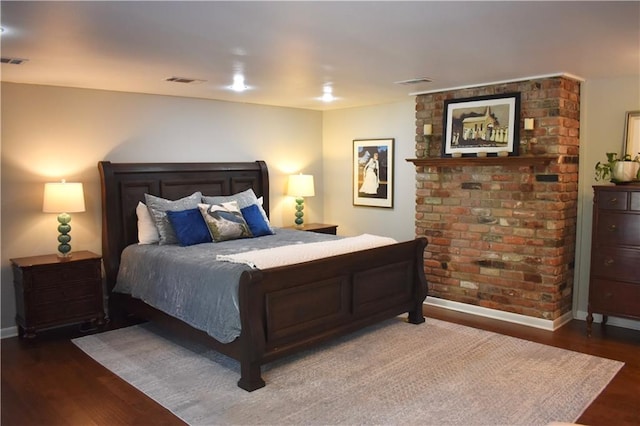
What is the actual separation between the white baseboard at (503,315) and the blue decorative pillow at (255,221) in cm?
188

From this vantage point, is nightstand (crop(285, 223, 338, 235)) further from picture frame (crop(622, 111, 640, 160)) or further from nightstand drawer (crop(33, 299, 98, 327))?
picture frame (crop(622, 111, 640, 160))

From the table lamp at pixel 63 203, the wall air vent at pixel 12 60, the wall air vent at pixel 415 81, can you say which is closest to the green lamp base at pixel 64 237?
the table lamp at pixel 63 203

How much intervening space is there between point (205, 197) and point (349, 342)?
2.20 meters

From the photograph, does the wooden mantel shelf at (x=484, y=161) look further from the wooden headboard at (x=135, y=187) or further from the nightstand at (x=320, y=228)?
the wooden headboard at (x=135, y=187)

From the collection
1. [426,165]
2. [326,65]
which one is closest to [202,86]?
[326,65]

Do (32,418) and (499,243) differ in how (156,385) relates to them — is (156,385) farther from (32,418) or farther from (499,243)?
(499,243)

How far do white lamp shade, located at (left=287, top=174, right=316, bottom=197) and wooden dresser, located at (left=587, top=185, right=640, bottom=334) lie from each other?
3254mm

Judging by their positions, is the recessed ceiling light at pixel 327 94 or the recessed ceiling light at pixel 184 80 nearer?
the recessed ceiling light at pixel 184 80

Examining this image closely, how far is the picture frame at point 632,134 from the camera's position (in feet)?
14.7

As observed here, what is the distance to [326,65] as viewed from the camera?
13.0 feet

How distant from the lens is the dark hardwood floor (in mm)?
3066

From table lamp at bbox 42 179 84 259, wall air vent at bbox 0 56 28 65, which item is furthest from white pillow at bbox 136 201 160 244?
wall air vent at bbox 0 56 28 65

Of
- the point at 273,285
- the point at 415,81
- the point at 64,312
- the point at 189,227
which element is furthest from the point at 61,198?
the point at 415,81

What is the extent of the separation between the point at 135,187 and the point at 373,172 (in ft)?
9.44
